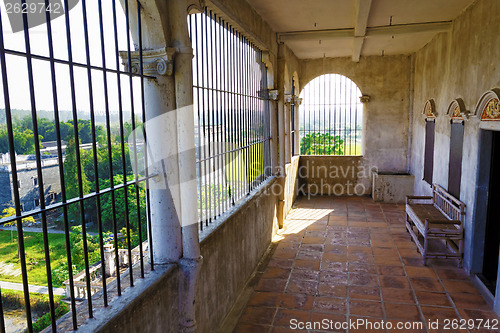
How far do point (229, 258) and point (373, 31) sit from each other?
5856 millimetres

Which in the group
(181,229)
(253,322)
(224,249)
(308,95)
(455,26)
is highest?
(455,26)

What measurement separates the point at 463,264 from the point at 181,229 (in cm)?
512

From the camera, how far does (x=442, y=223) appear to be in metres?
6.25

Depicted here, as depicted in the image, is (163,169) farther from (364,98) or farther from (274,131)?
(364,98)

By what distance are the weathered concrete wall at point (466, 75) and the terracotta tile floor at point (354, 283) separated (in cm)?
89

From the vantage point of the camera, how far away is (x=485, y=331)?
441 centimetres

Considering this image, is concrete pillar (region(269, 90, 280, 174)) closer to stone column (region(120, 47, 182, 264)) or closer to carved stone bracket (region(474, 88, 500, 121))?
carved stone bracket (region(474, 88, 500, 121))

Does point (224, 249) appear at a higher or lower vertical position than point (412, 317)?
higher

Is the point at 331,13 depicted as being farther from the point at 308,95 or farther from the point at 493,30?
the point at 308,95

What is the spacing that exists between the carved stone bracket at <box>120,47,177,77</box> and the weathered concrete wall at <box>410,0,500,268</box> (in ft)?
14.5

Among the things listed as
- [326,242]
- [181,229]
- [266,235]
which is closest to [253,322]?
[181,229]

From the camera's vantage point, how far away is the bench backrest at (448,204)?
6.10 meters

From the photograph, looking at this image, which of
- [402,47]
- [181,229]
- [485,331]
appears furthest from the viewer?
[402,47]

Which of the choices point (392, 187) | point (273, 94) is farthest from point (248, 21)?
point (392, 187)
